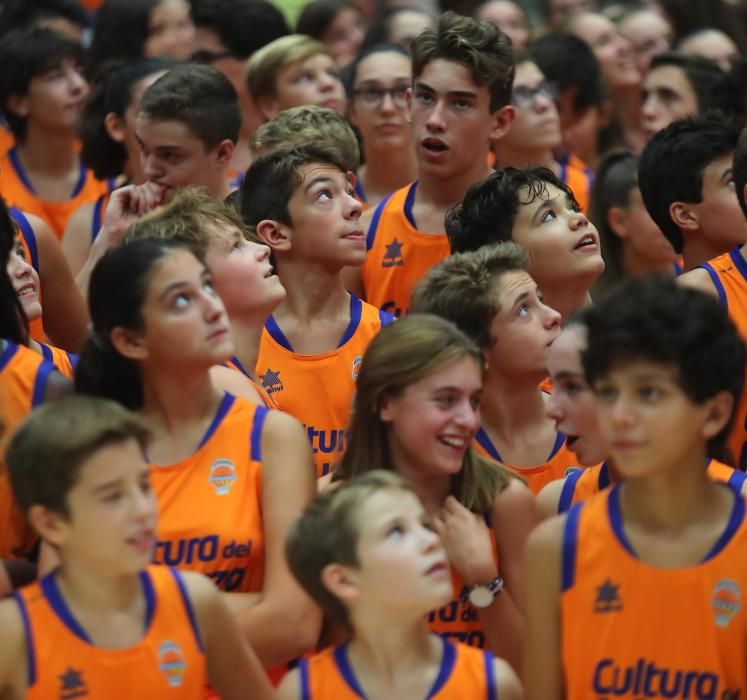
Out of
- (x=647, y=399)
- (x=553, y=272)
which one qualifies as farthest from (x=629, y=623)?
(x=553, y=272)

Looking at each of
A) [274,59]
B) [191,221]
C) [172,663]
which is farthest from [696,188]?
[172,663]

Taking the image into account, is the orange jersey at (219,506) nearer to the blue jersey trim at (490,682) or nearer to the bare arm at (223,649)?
the bare arm at (223,649)

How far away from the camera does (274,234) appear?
6.55 m

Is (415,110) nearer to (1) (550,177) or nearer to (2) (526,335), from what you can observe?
(1) (550,177)

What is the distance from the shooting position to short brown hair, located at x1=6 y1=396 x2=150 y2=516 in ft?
14.3

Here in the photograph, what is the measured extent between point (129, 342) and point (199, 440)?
1.21 feet

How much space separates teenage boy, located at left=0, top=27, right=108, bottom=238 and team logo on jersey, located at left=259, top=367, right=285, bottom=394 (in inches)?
117

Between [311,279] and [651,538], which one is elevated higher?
[311,279]

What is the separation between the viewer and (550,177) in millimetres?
6816

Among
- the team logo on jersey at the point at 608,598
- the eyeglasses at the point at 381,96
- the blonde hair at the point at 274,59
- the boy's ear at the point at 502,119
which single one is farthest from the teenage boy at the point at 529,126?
the team logo on jersey at the point at 608,598

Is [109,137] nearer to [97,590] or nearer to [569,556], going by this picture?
[97,590]

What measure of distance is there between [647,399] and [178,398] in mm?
1576

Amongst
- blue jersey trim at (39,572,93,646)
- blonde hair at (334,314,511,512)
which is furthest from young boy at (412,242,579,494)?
blue jersey trim at (39,572,93,646)

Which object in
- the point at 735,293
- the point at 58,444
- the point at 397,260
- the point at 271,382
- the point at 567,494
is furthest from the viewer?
the point at 397,260
